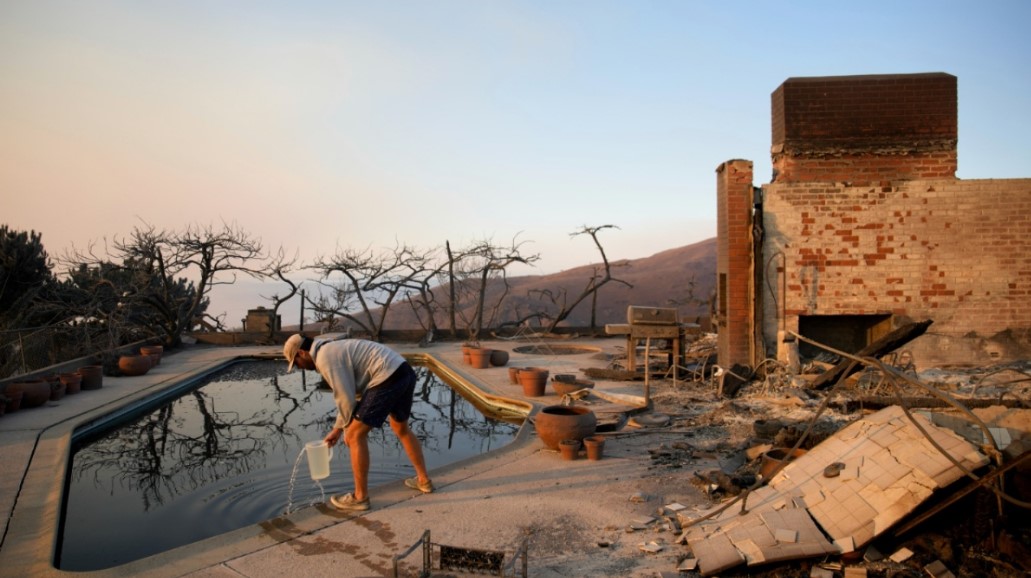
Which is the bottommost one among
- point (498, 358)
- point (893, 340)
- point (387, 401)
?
point (498, 358)

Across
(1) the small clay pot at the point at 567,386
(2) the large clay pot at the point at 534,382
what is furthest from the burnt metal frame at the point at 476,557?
(2) the large clay pot at the point at 534,382

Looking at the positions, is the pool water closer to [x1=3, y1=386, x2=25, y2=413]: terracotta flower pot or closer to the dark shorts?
the dark shorts

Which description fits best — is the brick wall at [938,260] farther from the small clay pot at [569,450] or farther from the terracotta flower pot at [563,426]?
the small clay pot at [569,450]

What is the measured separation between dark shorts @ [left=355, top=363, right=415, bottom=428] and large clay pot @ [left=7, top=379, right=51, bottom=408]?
6661 millimetres

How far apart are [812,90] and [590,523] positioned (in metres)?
7.68

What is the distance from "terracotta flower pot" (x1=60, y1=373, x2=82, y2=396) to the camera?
10070mm

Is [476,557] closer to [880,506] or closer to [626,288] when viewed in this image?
[880,506]

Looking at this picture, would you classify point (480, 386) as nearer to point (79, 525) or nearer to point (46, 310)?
point (79, 525)

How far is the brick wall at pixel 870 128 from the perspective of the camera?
9508 mm

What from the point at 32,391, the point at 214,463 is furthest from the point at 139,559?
the point at 32,391

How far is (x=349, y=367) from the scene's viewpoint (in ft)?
15.6

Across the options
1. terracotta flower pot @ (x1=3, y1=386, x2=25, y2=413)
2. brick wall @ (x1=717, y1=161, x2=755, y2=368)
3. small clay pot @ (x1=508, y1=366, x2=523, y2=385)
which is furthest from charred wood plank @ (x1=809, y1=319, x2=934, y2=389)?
terracotta flower pot @ (x1=3, y1=386, x2=25, y2=413)

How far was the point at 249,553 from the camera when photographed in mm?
4047

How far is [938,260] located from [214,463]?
9.70m
